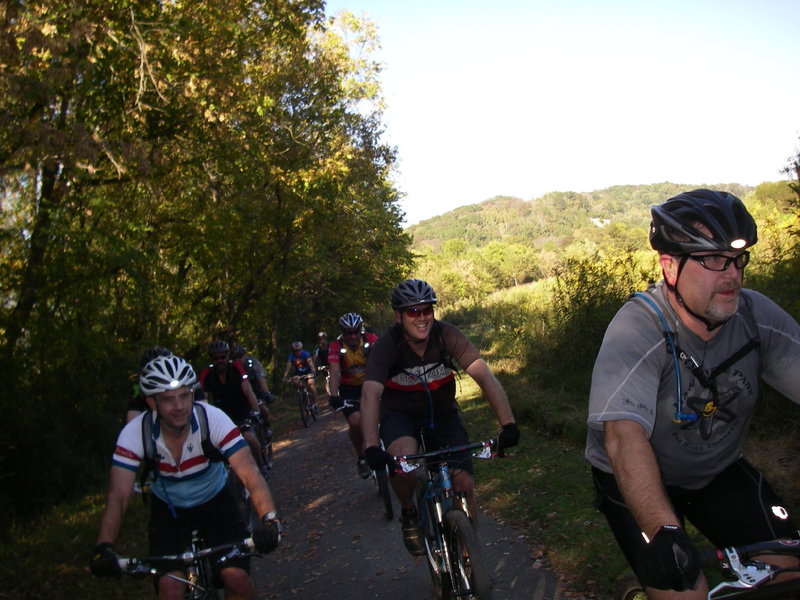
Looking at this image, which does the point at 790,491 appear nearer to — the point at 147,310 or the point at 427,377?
the point at 427,377

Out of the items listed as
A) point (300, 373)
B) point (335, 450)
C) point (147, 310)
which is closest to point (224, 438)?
point (335, 450)

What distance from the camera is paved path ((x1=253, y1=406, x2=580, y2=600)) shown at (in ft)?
20.7

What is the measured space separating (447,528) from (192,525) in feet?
5.47

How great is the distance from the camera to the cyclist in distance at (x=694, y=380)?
2736 mm

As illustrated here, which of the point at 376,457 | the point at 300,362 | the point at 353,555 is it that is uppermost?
the point at 376,457

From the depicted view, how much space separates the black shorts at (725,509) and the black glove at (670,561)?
0.63m

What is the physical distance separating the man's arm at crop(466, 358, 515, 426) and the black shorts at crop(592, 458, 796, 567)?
7.07 feet

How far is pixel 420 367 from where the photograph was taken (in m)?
5.82

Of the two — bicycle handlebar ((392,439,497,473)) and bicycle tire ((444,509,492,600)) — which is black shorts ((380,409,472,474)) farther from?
bicycle tire ((444,509,492,600))

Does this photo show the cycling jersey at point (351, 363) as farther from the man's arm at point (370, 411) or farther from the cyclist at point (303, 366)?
the cyclist at point (303, 366)

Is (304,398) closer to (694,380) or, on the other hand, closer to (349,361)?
(349,361)

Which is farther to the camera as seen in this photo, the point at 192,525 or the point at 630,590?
the point at 192,525

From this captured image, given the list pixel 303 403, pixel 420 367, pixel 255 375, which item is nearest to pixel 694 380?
pixel 420 367

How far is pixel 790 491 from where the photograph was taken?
6289mm
